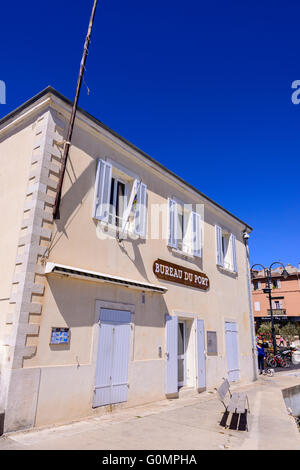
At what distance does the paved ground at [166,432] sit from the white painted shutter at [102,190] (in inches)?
166

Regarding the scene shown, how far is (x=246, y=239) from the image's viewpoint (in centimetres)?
1503

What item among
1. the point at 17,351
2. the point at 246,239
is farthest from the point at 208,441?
the point at 246,239

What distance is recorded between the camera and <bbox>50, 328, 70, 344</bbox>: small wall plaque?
598 centimetres

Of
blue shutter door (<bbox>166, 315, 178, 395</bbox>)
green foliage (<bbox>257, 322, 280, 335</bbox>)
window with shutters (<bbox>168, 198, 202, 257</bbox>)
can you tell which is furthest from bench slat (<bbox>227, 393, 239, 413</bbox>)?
green foliage (<bbox>257, 322, 280, 335</bbox>)

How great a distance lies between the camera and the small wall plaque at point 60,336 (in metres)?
5.98

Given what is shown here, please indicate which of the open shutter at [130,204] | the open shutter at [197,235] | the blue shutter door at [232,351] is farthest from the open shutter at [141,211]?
the blue shutter door at [232,351]

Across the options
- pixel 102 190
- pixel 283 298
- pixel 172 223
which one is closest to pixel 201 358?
pixel 172 223

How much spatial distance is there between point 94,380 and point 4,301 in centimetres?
241

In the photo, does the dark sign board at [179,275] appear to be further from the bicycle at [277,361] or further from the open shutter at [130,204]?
the bicycle at [277,361]

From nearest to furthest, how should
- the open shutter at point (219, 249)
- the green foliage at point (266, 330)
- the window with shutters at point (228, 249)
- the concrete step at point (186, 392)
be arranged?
the concrete step at point (186, 392) < the open shutter at point (219, 249) < the window with shutters at point (228, 249) < the green foliage at point (266, 330)

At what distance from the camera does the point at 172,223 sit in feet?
32.6

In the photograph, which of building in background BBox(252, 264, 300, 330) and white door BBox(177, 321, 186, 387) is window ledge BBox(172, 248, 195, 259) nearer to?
white door BBox(177, 321, 186, 387)

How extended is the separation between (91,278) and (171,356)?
368 cm

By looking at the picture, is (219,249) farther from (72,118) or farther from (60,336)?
(60,336)
